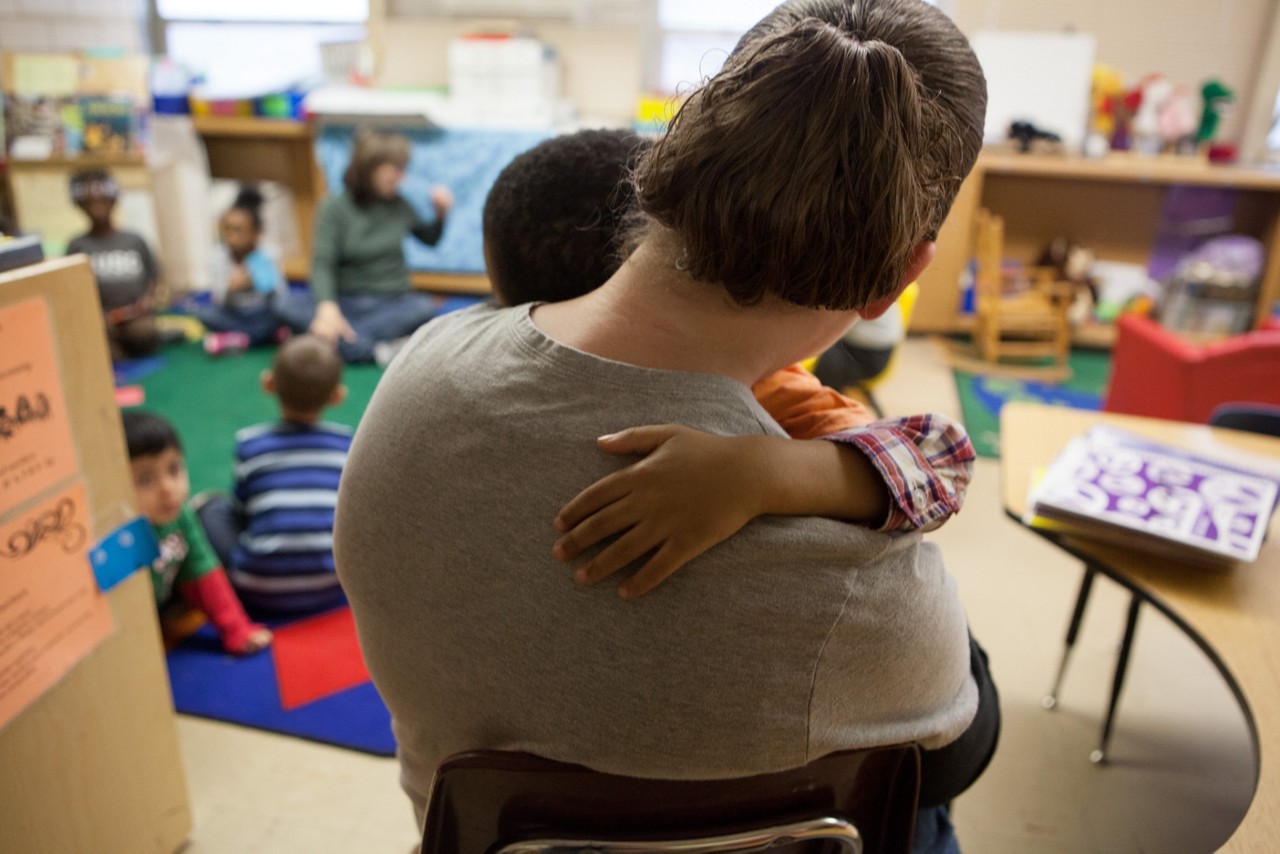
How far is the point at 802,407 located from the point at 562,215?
333 millimetres

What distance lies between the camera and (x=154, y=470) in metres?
1.99

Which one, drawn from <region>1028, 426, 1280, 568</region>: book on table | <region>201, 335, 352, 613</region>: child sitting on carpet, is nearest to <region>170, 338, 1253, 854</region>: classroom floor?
<region>201, 335, 352, 613</region>: child sitting on carpet

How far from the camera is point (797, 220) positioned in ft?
2.09

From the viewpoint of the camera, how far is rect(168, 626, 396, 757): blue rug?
190 cm

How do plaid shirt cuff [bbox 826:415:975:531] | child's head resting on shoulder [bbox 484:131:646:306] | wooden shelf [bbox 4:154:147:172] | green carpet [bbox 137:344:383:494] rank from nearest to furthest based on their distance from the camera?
plaid shirt cuff [bbox 826:415:975:531]
child's head resting on shoulder [bbox 484:131:646:306]
green carpet [bbox 137:344:383:494]
wooden shelf [bbox 4:154:147:172]

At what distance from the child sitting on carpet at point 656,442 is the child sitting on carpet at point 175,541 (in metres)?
1.25

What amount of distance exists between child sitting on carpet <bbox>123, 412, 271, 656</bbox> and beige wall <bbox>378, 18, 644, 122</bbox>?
340 cm

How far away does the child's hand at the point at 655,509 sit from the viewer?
657 millimetres

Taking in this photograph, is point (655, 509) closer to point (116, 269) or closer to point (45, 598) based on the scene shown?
point (45, 598)

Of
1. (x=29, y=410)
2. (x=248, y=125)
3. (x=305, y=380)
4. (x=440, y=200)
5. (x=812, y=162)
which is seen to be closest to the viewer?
(x=812, y=162)

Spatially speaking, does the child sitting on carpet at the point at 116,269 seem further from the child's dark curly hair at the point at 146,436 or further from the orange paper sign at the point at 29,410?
the orange paper sign at the point at 29,410

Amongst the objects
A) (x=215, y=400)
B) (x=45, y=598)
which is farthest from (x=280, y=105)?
(x=45, y=598)

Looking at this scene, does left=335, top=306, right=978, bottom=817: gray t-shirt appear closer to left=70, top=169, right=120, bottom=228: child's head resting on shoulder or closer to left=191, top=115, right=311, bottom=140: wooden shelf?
left=70, top=169, right=120, bottom=228: child's head resting on shoulder

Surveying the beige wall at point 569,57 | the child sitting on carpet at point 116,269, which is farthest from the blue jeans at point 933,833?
the beige wall at point 569,57
